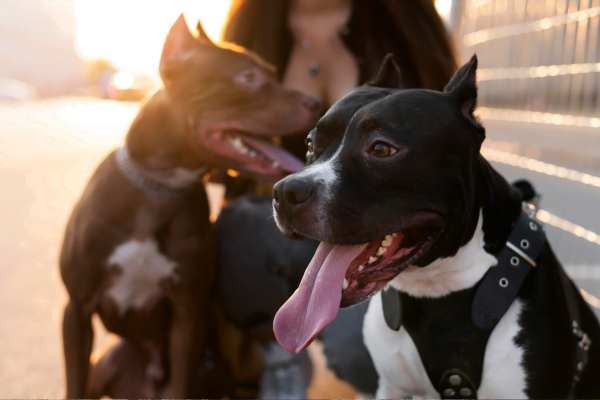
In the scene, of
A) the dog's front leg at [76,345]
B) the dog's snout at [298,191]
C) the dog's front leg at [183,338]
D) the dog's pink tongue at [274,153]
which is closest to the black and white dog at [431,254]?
the dog's snout at [298,191]

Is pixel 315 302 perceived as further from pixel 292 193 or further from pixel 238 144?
pixel 238 144

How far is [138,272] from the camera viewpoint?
203 centimetres

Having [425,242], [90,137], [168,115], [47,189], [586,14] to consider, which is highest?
[586,14]

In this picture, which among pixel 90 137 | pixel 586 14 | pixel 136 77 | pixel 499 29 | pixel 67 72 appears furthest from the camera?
pixel 67 72

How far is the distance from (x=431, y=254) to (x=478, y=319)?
24cm

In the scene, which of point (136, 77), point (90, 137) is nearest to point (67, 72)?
point (136, 77)

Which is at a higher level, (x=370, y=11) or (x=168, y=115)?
(x=370, y=11)

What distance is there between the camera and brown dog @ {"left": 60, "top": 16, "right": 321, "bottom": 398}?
6.61ft

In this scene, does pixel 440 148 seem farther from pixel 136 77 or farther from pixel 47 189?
pixel 136 77

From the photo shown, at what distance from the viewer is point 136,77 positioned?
94.2 feet

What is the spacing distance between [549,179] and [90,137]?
991cm

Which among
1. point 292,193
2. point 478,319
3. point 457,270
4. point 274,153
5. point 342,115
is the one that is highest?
point 342,115

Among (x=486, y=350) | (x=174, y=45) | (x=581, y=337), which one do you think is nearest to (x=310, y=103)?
(x=174, y=45)

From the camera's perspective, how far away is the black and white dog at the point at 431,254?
1.40m
